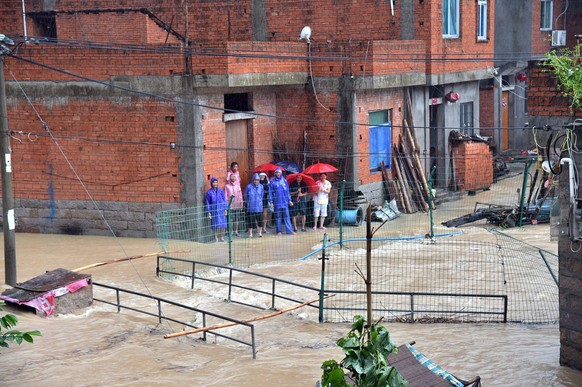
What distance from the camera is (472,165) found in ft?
90.7

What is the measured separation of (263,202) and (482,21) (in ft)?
42.6

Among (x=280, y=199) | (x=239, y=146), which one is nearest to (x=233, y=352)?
(x=280, y=199)

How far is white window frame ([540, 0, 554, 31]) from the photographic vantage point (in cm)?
3572

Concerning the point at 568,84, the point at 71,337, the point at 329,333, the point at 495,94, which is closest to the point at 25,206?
the point at 71,337

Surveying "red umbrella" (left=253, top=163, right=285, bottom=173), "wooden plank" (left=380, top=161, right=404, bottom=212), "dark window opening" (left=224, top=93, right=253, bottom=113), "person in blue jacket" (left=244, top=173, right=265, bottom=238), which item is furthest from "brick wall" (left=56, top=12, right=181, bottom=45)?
"wooden plank" (left=380, top=161, right=404, bottom=212)

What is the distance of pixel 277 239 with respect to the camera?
68.3 feet

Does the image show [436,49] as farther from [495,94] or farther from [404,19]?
[495,94]

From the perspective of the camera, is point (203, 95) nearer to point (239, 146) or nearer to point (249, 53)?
point (249, 53)

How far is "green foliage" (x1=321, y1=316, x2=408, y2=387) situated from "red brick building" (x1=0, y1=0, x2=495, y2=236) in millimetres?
12218

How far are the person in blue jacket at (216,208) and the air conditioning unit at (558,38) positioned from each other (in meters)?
18.7

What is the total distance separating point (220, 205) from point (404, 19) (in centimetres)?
965

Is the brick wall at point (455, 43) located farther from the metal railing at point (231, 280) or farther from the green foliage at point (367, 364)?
the green foliage at point (367, 364)

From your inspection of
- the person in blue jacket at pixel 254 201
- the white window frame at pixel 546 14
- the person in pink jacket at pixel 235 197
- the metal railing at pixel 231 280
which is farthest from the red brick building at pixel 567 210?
the white window frame at pixel 546 14

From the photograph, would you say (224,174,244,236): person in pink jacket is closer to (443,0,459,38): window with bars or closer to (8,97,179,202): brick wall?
(8,97,179,202): brick wall
